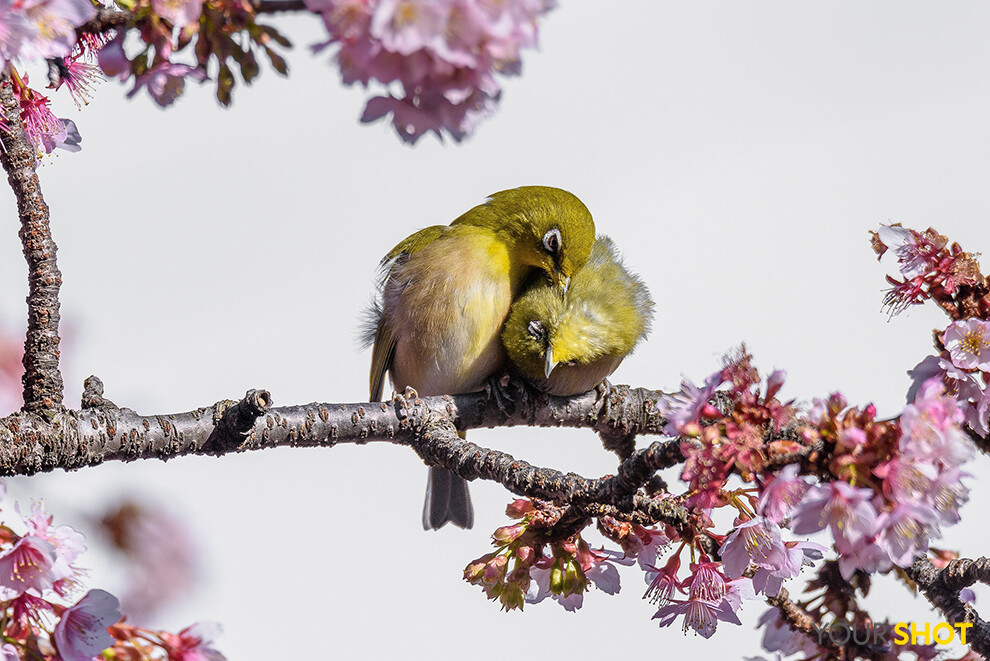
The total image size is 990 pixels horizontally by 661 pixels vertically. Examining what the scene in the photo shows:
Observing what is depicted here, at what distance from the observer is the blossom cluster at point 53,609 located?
154 cm

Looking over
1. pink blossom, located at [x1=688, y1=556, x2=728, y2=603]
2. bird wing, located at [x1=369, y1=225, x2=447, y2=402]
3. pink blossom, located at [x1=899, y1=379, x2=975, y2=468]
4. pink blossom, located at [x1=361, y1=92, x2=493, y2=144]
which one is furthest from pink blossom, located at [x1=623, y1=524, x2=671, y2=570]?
bird wing, located at [x1=369, y1=225, x2=447, y2=402]

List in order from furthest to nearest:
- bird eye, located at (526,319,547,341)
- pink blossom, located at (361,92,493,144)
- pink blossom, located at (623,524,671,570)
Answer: bird eye, located at (526,319,547,341), pink blossom, located at (623,524,671,570), pink blossom, located at (361,92,493,144)

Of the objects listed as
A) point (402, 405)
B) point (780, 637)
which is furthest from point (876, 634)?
point (402, 405)

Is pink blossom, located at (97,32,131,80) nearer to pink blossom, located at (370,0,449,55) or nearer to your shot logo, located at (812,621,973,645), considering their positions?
pink blossom, located at (370,0,449,55)

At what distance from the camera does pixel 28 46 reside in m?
1.24

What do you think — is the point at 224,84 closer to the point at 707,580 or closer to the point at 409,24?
the point at 409,24

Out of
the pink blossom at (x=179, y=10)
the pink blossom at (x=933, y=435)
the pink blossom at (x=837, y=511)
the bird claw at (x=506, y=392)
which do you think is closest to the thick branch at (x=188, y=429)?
the bird claw at (x=506, y=392)

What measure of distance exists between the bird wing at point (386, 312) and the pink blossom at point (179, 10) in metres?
2.48

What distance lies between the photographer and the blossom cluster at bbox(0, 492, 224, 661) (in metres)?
1.54

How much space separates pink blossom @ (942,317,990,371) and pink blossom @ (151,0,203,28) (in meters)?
1.37

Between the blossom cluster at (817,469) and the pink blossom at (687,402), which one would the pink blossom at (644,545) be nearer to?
the blossom cluster at (817,469)

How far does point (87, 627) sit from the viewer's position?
1562 mm

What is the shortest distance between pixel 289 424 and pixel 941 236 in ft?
4.82

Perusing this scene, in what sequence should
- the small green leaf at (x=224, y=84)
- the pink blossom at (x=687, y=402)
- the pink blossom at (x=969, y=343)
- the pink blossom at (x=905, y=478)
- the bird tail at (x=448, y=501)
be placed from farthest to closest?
the bird tail at (x=448, y=501) < the pink blossom at (x=969, y=343) < the pink blossom at (x=687, y=402) < the pink blossom at (x=905, y=478) < the small green leaf at (x=224, y=84)
